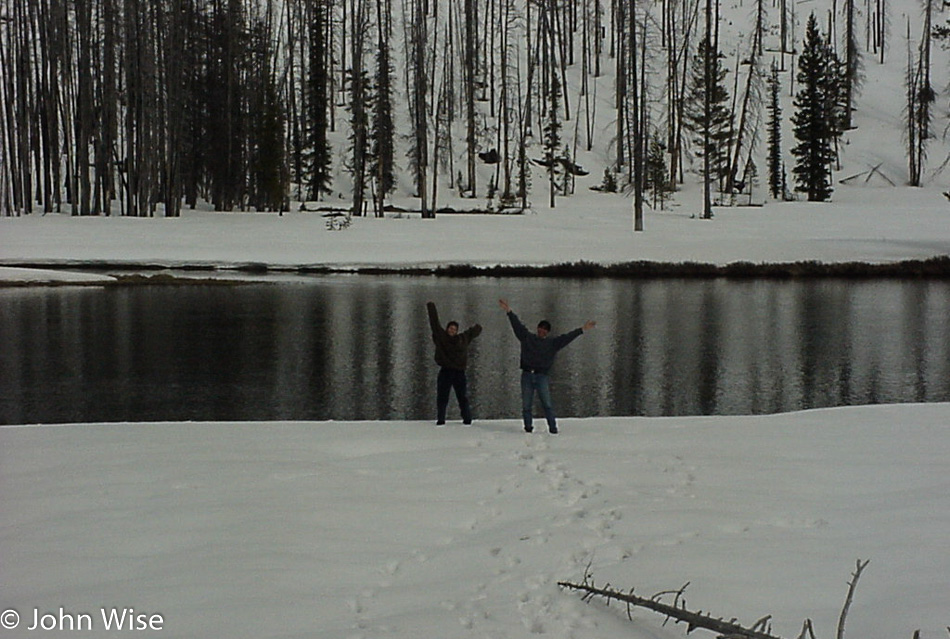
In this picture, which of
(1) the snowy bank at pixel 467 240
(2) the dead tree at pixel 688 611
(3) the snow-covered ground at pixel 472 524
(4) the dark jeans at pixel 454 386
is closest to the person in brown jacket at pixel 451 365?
(4) the dark jeans at pixel 454 386

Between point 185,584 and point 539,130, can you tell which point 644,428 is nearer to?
point 185,584

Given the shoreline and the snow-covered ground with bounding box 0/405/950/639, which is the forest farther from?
the snow-covered ground with bounding box 0/405/950/639

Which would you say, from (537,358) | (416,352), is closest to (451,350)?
(537,358)

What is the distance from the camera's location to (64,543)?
6.51 metres

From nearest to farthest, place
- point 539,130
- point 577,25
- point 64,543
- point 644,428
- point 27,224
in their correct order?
1. point 64,543
2. point 644,428
3. point 27,224
4. point 539,130
5. point 577,25

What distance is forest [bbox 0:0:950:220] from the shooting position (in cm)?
4603

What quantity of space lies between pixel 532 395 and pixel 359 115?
4108cm

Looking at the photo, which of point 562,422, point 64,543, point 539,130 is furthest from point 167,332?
point 539,130

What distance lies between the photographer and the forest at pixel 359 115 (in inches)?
1812

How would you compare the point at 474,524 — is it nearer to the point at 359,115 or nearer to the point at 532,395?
the point at 532,395

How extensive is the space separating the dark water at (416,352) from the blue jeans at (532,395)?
5.16ft

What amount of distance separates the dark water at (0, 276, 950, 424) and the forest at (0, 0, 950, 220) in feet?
50.2

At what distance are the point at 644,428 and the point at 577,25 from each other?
8442 centimetres

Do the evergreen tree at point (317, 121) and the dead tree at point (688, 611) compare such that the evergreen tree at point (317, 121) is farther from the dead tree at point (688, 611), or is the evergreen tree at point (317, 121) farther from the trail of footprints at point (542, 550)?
the dead tree at point (688, 611)
